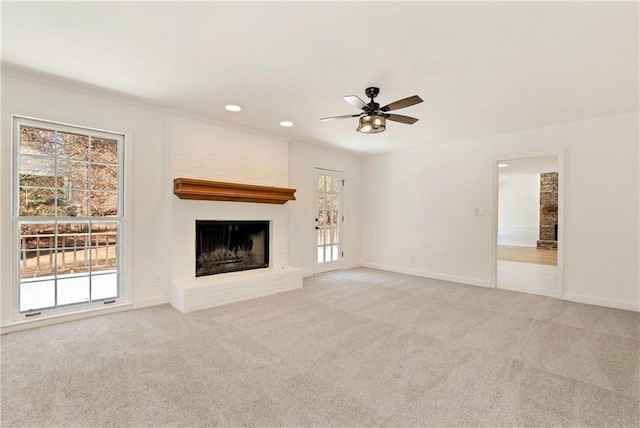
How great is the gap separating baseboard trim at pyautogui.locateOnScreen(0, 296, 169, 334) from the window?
10cm

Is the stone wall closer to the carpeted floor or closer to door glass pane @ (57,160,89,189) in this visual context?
the carpeted floor

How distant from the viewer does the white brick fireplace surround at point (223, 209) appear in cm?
400

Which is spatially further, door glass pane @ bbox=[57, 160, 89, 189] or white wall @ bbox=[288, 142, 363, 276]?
white wall @ bbox=[288, 142, 363, 276]

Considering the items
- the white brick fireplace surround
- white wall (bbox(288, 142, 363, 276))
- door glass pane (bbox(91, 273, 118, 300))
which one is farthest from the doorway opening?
door glass pane (bbox(91, 273, 118, 300))

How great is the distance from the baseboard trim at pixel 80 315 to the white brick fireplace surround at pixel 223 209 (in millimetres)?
232

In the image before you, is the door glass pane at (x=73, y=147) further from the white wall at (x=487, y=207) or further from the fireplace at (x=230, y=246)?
the white wall at (x=487, y=207)

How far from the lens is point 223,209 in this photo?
452 centimetres

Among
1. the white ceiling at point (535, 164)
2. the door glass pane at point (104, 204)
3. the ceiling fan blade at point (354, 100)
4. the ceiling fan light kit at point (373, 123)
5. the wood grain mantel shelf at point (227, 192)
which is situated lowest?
the door glass pane at point (104, 204)

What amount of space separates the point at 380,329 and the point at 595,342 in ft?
6.64

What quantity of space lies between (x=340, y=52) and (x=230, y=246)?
10.8 ft

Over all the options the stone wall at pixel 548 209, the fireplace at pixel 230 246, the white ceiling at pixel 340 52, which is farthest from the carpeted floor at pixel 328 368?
the stone wall at pixel 548 209

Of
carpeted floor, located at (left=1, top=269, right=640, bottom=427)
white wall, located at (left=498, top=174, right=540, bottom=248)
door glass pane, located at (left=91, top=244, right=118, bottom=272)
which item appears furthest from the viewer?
white wall, located at (left=498, top=174, right=540, bottom=248)

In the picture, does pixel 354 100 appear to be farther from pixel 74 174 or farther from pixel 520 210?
pixel 520 210

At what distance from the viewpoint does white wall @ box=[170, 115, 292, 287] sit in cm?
407
